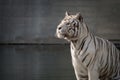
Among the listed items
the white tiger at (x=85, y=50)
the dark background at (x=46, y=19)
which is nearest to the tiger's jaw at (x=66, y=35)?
the white tiger at (x=85, y=50)

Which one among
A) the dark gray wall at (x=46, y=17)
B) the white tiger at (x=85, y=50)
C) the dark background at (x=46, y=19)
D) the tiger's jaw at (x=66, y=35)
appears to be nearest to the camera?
the tiger's jaw at (x=66, y=35)

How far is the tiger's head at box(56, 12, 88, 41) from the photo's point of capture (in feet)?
15.4

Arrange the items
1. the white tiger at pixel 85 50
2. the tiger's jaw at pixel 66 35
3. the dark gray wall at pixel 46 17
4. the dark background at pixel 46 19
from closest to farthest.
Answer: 1. the tiger's jaw at pixel 66 35
2. the white tiger at pixel 85 50
3. the dark background at pixel 46 19
4. the dark gray wall at pixel 46 17

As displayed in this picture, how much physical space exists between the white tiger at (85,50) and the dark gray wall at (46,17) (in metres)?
16.7

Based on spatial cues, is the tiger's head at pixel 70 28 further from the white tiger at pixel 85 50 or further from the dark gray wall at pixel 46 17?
the dark gray wall at pixel 46 17

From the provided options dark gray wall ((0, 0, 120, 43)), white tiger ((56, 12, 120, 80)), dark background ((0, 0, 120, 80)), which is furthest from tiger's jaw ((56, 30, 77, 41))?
dark gray wall ((0, 0, 120, 43))

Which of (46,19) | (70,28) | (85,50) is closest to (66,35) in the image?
(70,28)

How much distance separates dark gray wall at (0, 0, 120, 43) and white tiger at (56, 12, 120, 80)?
1672 cm

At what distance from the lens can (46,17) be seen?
22.5m

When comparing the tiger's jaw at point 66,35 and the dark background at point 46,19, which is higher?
the tiger's jaw at point 66,35

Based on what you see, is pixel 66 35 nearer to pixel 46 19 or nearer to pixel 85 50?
pixel 85 50

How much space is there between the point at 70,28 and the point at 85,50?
0.29 meters

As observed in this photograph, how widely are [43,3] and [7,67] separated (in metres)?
11.3

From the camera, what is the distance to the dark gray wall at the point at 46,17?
21938 millimetres
